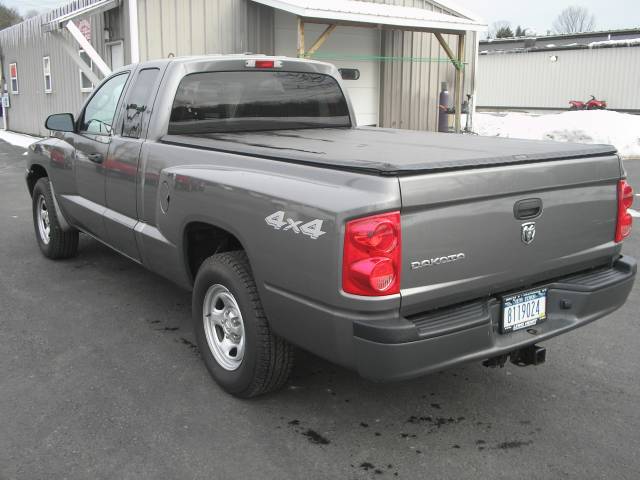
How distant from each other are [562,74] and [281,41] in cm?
2327

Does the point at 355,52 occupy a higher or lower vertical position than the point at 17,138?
higher

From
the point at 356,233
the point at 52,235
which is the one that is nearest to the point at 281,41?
the point at 52,235

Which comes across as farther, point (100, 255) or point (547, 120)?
point (547, 120)

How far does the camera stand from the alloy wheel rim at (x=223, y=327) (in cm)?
352

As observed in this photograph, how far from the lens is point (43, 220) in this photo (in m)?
6.37

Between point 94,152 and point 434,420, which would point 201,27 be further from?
point 434,420

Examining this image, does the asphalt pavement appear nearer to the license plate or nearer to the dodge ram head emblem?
the license plate

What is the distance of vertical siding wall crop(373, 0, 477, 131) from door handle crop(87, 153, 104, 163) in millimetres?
12390

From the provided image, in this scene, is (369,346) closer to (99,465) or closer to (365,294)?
(365,294)

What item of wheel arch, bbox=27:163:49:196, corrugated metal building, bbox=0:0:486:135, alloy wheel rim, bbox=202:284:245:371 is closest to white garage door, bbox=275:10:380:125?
corrugated metal building, bbox=0:0:486:135

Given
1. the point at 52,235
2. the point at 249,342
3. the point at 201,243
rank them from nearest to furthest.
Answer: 1. the point at 249,342
2. the point at 201,243
3. the point at 52,235

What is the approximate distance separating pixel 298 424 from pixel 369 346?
0.85m

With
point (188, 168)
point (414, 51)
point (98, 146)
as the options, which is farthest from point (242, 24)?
point (188, 168)

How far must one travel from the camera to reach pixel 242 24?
13.7m
